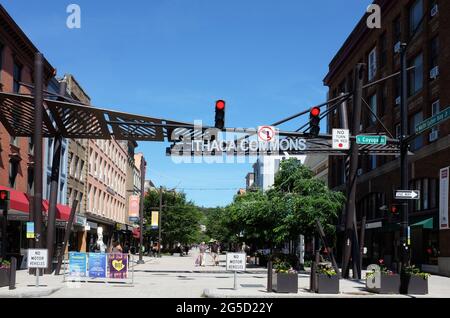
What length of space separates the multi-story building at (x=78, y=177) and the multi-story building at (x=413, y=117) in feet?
74.5

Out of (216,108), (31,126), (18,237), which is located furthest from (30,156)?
(216,108)

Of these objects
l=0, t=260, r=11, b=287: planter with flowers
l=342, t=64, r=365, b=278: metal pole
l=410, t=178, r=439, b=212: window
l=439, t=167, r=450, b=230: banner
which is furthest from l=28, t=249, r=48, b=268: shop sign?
l=410, t=178, r=439, b=212: window

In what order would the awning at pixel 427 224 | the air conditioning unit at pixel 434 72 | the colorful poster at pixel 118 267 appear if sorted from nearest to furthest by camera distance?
1. the colorful poster at pixel 118 267
2. the awning at pixel 427 224
3. the air conditioning unit at pixel 434 72

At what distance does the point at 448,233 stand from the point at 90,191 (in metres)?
35.3

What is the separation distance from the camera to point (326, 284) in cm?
1878

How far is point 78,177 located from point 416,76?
29182 millimetres

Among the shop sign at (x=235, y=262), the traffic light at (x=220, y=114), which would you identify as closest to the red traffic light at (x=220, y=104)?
the traffic light at (x=220, y=114)

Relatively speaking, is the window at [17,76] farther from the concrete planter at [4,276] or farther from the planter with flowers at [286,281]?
the planter with flowers at [286,281]

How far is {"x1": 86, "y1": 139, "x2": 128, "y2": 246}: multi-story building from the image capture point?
2278 inches

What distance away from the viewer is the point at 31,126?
94.5 ft

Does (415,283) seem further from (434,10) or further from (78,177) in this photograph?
(78,177)

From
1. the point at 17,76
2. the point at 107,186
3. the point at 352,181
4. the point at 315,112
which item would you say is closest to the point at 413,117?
the point at 352,181

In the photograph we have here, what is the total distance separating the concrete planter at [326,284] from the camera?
1872 centimetres
